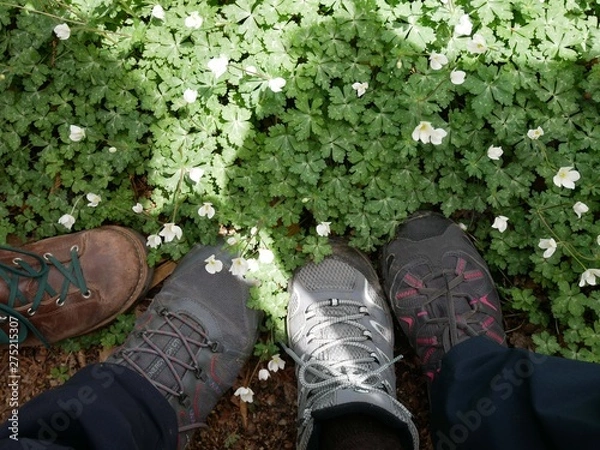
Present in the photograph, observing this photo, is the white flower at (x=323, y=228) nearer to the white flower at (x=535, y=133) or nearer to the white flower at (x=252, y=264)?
the white flower at (x=252, y=264)

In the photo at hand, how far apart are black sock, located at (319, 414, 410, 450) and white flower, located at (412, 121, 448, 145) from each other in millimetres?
1498

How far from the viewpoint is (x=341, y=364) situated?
341 cm

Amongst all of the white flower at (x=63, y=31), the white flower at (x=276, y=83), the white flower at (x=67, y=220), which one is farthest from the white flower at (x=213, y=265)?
the white flower at (x=63, y=31)

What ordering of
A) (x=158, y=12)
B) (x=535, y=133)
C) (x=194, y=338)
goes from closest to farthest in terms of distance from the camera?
(x=535, y=133)
(x=158, y=12)
(x=194, y=338)

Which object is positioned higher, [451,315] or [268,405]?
[451,315]

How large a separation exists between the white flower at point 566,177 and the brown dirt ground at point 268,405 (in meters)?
0.94

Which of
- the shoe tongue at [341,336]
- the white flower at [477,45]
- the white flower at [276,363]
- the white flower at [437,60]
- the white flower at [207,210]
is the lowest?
the white flower at [276,363]

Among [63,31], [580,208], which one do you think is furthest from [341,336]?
[63,31]

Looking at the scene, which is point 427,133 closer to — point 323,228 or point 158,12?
point 323,228

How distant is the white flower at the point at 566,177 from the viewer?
3219mm

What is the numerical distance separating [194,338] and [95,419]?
1105mm

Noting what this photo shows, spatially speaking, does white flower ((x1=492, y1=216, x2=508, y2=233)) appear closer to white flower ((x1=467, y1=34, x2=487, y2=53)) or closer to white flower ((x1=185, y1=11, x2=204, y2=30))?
white flower ((x1=467, y1=34, x2=487, y2=53))

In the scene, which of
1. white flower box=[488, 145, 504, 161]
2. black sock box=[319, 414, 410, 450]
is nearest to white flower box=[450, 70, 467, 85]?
white flower box=[488, 145, 504, 161]

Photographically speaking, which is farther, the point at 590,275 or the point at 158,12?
the point at 158,12
